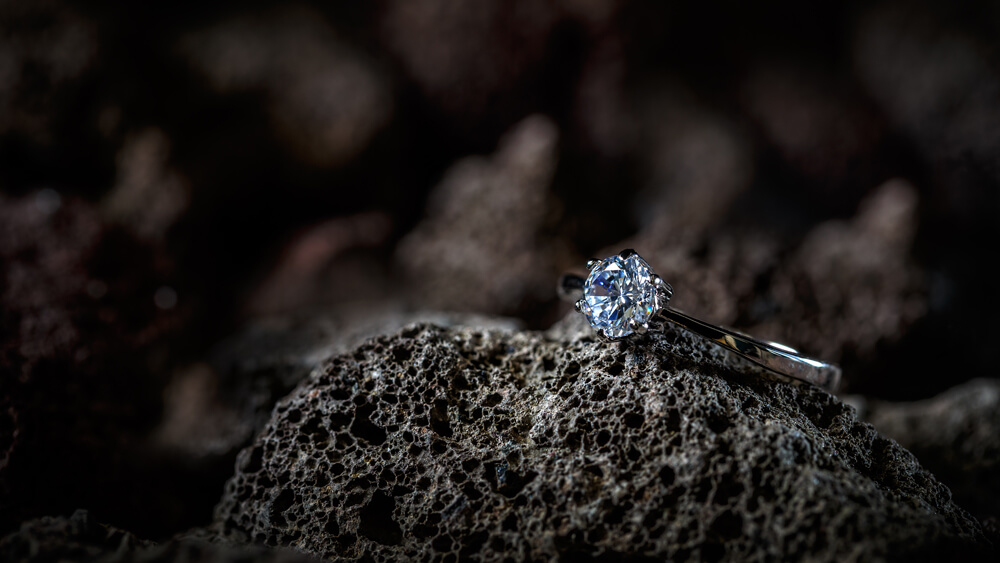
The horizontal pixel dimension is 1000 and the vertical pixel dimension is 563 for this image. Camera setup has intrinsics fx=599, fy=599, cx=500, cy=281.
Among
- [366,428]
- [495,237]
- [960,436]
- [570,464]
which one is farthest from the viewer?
[495,237]

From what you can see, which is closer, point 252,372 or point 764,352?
point 764,352

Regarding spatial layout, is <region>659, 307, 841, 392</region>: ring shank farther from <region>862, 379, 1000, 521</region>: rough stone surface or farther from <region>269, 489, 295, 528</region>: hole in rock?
<region>269, 489, 295, 528</region>: hole in rock

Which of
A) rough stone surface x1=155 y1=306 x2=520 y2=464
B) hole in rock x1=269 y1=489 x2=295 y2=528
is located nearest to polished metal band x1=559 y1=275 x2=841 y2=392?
rough stone surface x1=155 y1=306 x2=520 y2=464

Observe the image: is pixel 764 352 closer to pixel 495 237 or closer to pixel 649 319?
pixel 649 319

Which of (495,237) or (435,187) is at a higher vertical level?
(435,187)

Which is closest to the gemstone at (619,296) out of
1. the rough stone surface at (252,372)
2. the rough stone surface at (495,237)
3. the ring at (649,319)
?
the ring at (649,319)

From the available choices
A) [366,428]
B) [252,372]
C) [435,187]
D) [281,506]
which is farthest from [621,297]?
[435,187]

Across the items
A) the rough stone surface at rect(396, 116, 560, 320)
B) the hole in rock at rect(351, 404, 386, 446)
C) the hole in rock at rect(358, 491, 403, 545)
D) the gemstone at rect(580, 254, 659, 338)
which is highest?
the rough stone surface at rect(396, 116, 560, 320)
